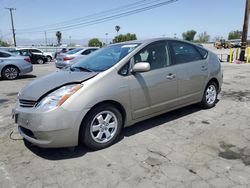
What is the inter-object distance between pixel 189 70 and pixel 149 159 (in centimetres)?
206

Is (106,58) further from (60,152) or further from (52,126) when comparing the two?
(60,152)

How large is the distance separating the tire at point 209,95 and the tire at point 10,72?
885 centimetres

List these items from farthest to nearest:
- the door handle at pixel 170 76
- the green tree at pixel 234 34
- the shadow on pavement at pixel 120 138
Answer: the green tree at pixel 234 34 < the door handle at pixel 170 76 < the shadow on pavement at pixel 120 138

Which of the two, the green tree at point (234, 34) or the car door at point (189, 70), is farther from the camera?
the green tree at point (234, 34)

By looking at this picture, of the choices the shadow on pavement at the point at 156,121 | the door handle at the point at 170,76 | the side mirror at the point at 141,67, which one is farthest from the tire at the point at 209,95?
the side mirror at the point at 141,67

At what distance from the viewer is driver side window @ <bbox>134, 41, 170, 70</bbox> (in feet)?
12.6

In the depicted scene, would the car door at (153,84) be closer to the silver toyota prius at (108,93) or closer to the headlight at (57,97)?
the silver toyota prius at (108,93)

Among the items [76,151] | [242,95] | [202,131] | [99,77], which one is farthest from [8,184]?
[242,95]

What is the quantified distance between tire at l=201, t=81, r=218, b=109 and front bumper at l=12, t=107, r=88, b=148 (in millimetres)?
3015

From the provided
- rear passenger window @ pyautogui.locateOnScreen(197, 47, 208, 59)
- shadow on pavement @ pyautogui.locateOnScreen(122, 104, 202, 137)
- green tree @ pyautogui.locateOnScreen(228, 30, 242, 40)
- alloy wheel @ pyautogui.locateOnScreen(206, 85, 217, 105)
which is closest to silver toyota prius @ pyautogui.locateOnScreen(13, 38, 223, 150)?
rear passenger window @ pyautogui.locateOnScreen(197, 47, 208, 59)

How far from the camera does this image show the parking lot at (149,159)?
8.81ft

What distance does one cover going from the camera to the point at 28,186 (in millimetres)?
2625

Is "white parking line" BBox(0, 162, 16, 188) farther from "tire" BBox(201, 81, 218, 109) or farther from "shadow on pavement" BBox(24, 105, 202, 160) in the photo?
"tire" BBox(201, 81, 218, 109)

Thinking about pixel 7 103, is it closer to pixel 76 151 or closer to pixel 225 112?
pixel 76 151
